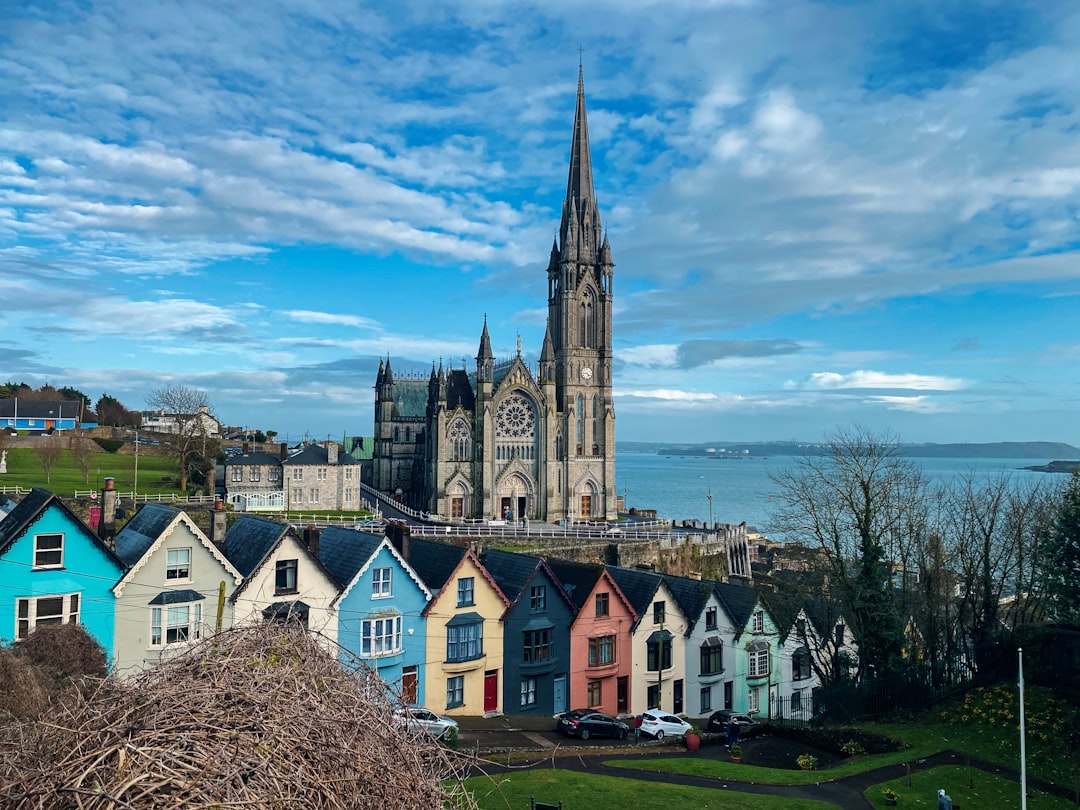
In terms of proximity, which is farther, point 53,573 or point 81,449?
point 81,449

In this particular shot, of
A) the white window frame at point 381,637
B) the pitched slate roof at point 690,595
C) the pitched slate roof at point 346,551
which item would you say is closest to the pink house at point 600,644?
A: the pitched slate roof at point 690,595

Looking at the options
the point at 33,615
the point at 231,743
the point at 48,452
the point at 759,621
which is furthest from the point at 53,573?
the point at 48,452

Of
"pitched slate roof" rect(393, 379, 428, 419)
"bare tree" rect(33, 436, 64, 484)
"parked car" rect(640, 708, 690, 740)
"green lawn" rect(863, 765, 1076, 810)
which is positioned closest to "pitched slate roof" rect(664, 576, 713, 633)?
"parked car" rect(640, 708, 690, 740)

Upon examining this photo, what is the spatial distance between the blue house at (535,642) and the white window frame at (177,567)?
40.2 feet

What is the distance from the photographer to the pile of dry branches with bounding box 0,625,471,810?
653 cm

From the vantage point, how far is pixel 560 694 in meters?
33.0

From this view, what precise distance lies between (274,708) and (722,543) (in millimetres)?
63841

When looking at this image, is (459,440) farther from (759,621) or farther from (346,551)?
(346,551)

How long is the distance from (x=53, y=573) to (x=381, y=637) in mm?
11140

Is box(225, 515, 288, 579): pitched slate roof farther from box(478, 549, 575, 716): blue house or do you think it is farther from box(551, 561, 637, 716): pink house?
box(551, 561, 637, 716): pink house

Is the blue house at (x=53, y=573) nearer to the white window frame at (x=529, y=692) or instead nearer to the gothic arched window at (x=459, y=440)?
the white window frame at (x=529, y=692)

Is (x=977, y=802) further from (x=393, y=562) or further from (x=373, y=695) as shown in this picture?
(x=393, y=562)

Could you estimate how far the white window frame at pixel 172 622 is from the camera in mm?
26359

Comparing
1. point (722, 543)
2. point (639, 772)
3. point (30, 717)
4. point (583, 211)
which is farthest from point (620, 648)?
point (583, 211)
